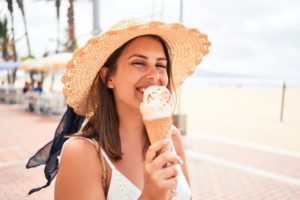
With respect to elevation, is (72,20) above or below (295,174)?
above

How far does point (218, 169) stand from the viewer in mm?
6211

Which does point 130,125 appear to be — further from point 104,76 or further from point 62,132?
point 62,132

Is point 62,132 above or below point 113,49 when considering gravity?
below

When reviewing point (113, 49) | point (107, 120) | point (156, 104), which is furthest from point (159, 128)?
point (113, 49)

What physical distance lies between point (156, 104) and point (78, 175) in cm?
50

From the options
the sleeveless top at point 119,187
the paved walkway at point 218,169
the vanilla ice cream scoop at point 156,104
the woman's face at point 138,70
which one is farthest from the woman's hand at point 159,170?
the paved walkway at point 218,169

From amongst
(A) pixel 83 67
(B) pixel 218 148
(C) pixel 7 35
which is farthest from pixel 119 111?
(C) pixel 7 35

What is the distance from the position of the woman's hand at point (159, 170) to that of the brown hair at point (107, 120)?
0.42 meters

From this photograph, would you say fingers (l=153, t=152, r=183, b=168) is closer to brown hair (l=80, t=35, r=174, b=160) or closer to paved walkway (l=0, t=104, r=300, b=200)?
brown hair (l=80, t=35, r=174, b=160)

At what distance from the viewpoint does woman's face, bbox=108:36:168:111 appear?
153 cm

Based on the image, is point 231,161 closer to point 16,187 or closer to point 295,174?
point 295,174

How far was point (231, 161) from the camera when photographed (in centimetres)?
677

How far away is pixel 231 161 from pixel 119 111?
5.57 metres

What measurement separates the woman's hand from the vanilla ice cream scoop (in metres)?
0.14
